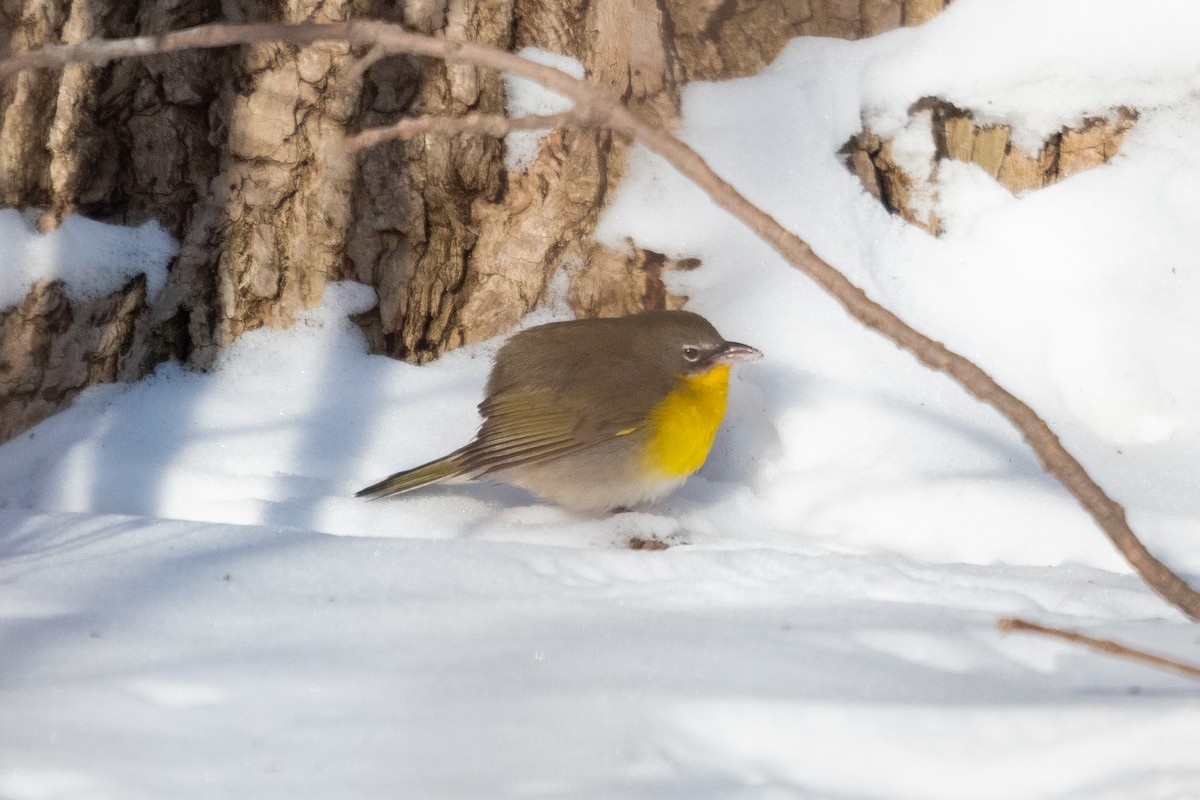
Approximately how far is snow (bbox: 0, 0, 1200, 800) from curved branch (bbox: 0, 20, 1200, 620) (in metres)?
0.43

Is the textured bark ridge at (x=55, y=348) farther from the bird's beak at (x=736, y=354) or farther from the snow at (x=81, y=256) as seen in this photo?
the bird's beak at (x=736, y=354)

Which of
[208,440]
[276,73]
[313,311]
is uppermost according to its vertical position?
[276,73]

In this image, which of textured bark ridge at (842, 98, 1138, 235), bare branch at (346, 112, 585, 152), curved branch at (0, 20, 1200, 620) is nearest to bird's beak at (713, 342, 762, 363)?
textured bark ridge at (842, 98, 1138, 235)

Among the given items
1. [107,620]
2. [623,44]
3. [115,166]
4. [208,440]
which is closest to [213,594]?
[107,620]

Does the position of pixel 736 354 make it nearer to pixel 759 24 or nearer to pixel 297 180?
pixel 759 24

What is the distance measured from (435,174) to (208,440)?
1298mm

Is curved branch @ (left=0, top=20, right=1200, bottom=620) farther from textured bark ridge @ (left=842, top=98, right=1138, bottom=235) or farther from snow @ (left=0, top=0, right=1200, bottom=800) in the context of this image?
textured bark ridge @ (left=842, top=98, right=1138, bottom=235)

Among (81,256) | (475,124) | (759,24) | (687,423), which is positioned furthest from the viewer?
(759,24)

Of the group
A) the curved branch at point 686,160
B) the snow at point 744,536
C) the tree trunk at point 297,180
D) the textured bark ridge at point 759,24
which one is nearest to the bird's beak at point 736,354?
the snow at point 744,536

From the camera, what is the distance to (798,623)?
2.52 meters

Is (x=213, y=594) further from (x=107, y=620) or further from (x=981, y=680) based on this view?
(x=981, y=680)

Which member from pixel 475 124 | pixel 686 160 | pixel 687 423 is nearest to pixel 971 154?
pixel 687 423

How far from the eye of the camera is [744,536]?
12.6ft

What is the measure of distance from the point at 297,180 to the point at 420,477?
4.41ft
